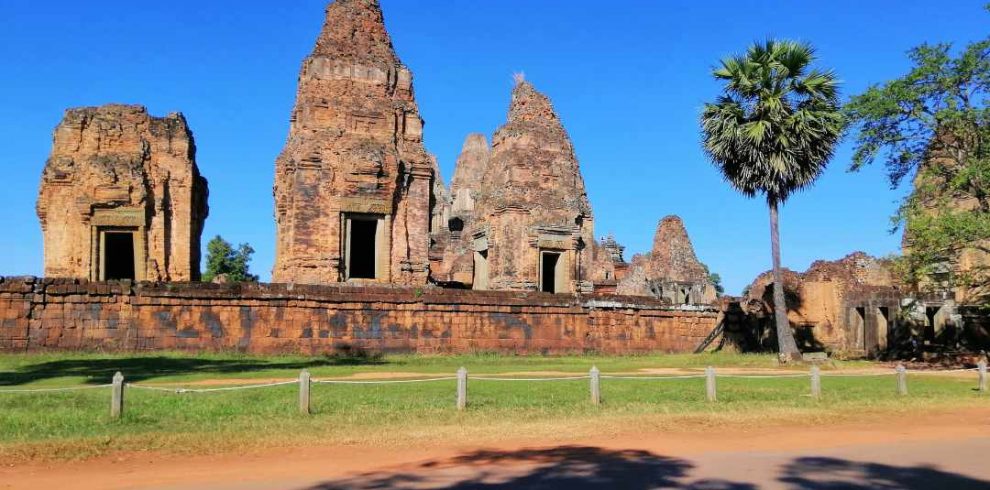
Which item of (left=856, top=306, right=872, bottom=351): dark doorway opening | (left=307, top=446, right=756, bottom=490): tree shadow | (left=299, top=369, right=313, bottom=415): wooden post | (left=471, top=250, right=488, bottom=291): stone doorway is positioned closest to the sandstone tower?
(left=471, top=250, right=488, bottom=291): stone doorway

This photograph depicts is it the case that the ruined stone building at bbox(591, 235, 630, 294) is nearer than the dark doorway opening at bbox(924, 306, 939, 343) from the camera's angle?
No

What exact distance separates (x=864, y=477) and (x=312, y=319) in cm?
1469

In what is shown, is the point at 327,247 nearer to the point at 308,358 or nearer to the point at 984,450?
the point at 308,358

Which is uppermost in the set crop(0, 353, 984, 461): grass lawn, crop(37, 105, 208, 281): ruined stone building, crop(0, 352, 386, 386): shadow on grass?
crop(37, 105, 208, 281): ruined stone building

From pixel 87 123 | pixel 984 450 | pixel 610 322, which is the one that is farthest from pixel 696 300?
pixel 984 450

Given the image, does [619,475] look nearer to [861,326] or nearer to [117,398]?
[117,398]

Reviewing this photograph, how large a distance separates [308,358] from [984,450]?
46.1ft

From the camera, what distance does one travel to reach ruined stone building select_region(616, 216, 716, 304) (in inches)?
1471

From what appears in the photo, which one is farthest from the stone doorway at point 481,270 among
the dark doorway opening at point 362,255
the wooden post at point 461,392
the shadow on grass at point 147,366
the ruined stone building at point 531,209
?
the wooden post at point 461,392

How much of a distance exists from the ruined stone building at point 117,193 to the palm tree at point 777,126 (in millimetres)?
14101

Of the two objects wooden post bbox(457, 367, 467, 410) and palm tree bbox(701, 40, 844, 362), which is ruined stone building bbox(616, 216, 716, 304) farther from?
wooden post bbox(457, 367, 467, 410)

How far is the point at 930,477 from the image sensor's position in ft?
26.1

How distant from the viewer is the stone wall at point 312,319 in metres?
18.6

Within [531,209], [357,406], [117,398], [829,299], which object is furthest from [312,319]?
[829,299]
